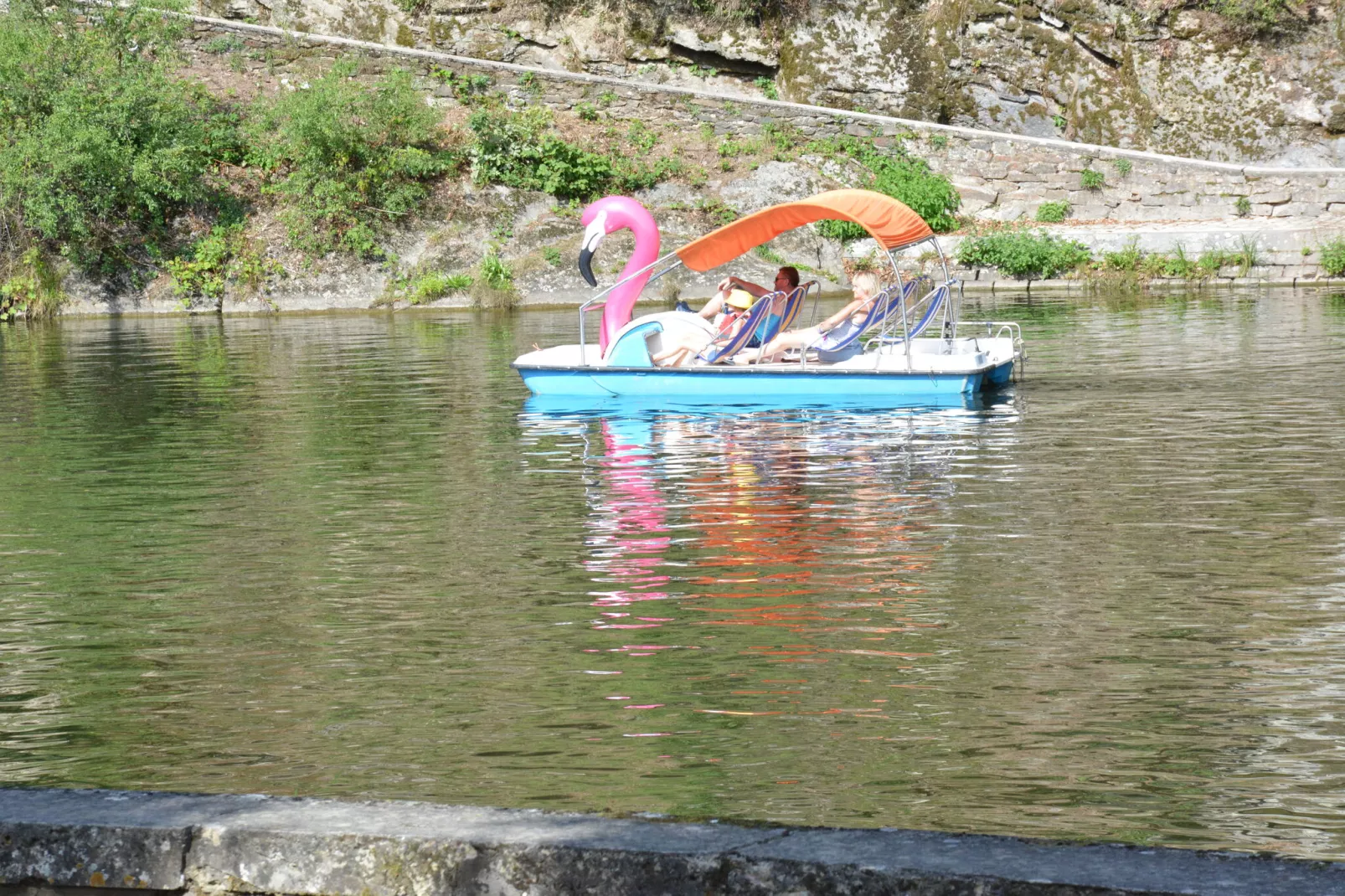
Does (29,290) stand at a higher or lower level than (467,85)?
lower

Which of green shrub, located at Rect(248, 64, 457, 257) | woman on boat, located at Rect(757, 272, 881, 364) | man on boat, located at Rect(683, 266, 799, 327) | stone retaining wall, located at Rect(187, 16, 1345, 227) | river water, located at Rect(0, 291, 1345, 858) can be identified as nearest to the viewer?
river water, located at Rect(0, 291, 1345, 858)

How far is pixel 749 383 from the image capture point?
16.1m

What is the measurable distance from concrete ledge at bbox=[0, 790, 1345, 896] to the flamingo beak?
14.3 m

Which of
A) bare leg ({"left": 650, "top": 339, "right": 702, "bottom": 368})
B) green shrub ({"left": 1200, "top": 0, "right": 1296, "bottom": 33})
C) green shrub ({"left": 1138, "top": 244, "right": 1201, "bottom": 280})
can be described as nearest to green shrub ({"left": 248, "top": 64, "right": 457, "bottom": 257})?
green shrub ({"left": 1138, "top": 244, "right": 1201, "bottom": 280})

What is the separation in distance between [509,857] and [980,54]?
121 feet

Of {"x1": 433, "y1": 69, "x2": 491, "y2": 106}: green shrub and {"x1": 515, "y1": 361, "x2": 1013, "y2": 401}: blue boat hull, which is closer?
{"x1": 515, "y1": 361, "x2": 1013, "y2": 401}: blue boat hull

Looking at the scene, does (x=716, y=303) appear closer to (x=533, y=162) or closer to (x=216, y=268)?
(x=533, y=162)

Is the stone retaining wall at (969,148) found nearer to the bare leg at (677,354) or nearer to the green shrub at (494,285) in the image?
the green shrub at (494,285)

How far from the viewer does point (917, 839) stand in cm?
331

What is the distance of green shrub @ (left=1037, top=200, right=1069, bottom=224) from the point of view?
113ft

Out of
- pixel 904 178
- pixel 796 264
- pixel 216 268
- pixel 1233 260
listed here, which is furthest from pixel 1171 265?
pixel 216 268

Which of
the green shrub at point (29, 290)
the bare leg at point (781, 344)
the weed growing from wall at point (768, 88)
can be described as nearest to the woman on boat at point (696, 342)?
the bare leg at point (781, 344)

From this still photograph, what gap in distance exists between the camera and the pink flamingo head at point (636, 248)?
57.6 ft

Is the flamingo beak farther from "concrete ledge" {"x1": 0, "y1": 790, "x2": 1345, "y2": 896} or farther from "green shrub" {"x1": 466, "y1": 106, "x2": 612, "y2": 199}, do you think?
"green shrub" {"x1": 466, "y1": 106, "x2": 612, "y2": 199}
